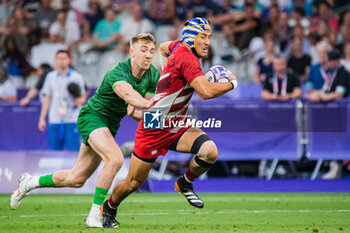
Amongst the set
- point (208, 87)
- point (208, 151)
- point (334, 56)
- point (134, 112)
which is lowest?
point (208, 151)

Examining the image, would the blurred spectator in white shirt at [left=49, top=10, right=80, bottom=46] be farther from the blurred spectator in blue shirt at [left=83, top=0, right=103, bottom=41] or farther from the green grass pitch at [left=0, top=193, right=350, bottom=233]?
the green grass pitch at [left=0, top=193, right=350, bottom=233]

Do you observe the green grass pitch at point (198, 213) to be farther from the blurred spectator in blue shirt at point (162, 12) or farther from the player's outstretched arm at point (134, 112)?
the blurred spectator in blue shirt at point (162, 12)

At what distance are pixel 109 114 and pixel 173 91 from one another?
3.22 feet

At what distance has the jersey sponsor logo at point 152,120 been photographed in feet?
27.8

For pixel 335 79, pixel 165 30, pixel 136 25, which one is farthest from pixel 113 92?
pixel 165 30

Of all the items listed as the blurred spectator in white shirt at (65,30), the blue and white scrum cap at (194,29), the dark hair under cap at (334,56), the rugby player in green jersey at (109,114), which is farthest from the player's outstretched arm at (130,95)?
the blurred spectator in white shirt at (65,30)

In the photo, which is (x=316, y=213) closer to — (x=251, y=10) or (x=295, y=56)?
(x=295, y=56)

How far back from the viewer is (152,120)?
8.49 m

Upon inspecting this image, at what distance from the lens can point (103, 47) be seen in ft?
62.0

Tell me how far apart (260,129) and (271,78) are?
1.29m

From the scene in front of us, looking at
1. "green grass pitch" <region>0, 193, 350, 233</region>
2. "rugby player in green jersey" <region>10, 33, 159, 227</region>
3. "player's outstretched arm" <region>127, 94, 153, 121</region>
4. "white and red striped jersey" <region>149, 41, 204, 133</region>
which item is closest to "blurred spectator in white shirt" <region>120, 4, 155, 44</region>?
"green grass pitch" <region>0, 193, 350, 233</region>

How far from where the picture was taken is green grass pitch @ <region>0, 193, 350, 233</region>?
863cm

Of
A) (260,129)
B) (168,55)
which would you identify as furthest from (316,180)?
(168,55)

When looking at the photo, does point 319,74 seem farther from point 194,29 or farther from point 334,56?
point 194,29
